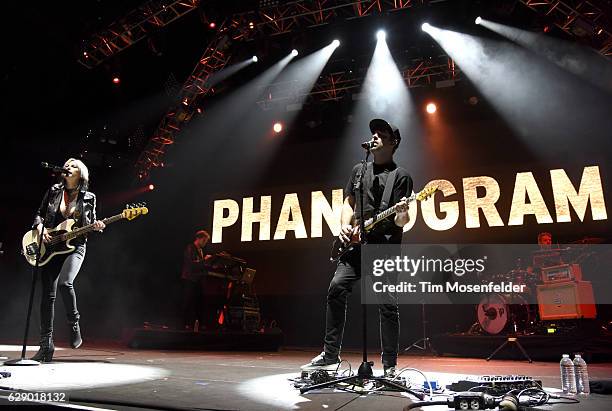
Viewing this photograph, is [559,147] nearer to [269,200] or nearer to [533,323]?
[533,323]

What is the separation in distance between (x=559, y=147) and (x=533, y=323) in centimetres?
367

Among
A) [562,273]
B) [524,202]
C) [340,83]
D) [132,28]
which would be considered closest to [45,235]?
[132,28]

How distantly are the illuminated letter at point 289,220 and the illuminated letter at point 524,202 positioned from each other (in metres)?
4.28

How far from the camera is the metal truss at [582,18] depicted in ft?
22.2

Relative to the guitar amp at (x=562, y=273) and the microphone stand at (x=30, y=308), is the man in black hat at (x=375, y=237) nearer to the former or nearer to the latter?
Result: the microphone stand at (x=30, y=308)

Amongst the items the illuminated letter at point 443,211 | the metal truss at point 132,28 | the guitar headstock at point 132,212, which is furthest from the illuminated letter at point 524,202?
the metal truss at point 132,28

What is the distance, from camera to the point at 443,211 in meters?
8.87

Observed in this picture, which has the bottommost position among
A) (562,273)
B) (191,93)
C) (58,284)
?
(58,284)

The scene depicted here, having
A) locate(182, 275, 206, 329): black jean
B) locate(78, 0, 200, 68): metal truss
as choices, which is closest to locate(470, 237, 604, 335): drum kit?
locate(182, 275, 206, 329): black jean

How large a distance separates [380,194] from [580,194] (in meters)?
6.22

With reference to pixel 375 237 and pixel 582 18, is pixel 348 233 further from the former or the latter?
pixel 582 18

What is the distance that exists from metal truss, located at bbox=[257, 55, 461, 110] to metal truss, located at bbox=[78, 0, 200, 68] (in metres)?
2.64

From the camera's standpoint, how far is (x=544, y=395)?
2.49 meters

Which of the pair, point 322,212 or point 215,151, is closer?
point 322,212
